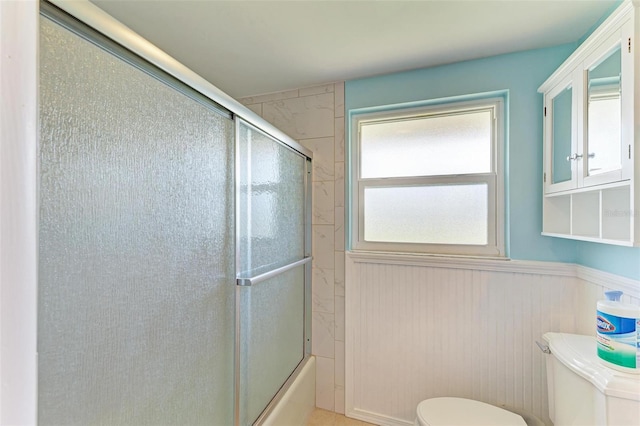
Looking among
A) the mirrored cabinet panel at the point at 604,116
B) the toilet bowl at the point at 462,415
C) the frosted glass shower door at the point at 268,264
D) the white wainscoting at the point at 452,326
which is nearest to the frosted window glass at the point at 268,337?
the frosted glass shower door at the point at 268,264

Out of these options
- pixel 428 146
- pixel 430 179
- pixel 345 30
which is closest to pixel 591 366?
pixel 430 179

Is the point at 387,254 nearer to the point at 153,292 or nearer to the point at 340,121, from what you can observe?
the point at 340,121

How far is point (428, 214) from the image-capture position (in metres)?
1.72

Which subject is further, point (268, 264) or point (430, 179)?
A: point (430, 179)

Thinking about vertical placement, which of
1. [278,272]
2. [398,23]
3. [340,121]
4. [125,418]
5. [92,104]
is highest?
[398,23]

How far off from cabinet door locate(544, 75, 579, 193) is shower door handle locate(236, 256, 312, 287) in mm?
1302

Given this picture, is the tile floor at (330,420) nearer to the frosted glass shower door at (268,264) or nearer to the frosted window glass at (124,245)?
the frosted glass shower door at (268,264)

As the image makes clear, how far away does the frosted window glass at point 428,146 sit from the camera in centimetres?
164

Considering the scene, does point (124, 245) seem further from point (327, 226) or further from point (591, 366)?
point (591, 366)

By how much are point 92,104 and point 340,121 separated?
4.61 feet

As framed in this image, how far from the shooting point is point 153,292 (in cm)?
78

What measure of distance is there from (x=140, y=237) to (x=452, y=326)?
1.57 metres

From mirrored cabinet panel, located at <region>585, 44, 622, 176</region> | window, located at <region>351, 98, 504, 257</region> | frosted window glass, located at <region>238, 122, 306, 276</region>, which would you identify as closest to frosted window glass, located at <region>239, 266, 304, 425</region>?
frosted window glass, located at <region>238, 122, 306, 276</region>

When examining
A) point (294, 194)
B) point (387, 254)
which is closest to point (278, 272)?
point (294, 194)
